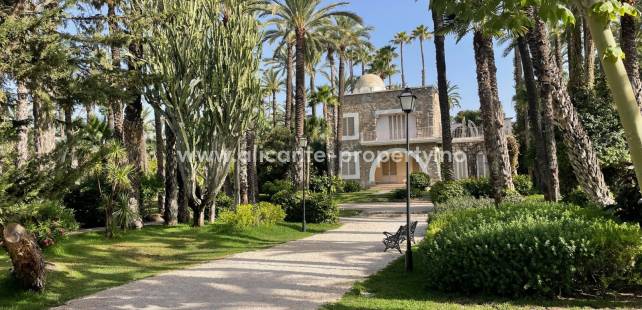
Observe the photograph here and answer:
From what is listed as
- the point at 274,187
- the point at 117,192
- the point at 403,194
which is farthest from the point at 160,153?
the point at 403,194

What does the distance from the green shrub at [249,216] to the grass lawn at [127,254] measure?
281 millimetres

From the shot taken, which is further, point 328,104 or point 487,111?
point 328,104

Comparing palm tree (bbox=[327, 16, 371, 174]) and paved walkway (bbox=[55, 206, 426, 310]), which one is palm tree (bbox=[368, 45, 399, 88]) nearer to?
palm tree (bbox=[327, 16, 371, 174])

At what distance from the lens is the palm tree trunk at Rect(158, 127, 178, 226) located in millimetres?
15547

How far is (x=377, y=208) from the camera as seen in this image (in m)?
22.7

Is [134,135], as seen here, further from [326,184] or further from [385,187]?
[385,187]

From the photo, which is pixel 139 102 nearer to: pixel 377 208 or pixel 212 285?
pixel 212 285

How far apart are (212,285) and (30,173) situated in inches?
146

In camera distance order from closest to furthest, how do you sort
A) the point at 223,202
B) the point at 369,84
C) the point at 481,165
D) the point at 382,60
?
the point at 223,202, the point at 481,165, the point at 369,84, the point at 382,60

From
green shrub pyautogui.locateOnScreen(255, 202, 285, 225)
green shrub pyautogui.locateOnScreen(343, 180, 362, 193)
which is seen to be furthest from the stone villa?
green shrub pyautogui.locateOnScreen(255, 202, 285, 225)

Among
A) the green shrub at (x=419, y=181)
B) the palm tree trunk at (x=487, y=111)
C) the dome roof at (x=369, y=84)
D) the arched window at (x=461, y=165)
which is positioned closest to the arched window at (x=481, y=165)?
the arched window at (x=461, y=165)

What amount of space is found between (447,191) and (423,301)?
1287 centimetres

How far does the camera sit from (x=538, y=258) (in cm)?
579

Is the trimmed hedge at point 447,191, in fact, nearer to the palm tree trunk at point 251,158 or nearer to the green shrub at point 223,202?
the palm tree trunk at point 251,158
